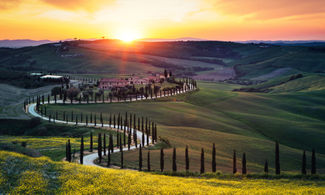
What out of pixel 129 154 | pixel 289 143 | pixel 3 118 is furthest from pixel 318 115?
pixel 3 118

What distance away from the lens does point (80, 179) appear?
46.8m

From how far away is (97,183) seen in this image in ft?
150

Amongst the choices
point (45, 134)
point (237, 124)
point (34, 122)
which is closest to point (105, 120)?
point (45, 134)

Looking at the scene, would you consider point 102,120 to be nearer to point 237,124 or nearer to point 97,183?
point 237,124

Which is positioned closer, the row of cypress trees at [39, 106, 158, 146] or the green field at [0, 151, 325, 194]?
the green field at [0, 151, 325, 194]

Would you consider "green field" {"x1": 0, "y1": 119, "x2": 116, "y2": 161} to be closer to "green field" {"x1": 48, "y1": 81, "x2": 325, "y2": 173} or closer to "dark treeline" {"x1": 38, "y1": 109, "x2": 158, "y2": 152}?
"dark treeline" {"x1": 38, "y1": 109, "x2": 158, "y2": 152}

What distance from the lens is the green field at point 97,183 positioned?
43.3 m

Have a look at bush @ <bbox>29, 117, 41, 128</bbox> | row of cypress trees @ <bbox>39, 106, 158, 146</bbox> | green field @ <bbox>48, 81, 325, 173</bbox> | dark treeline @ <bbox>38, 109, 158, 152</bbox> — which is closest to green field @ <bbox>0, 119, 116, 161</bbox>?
bush @ <bbox>29, 117, 41, 128</bbox>

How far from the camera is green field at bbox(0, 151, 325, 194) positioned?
43.3 meters

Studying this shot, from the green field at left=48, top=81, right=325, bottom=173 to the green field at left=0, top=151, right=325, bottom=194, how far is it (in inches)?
660

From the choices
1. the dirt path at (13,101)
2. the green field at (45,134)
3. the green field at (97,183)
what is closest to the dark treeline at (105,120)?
the green field at (45,134)

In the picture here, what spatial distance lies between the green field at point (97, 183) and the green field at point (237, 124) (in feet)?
55.0

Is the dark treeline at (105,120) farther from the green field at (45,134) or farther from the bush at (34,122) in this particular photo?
the green field at (45,134)

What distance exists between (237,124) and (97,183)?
290ft
